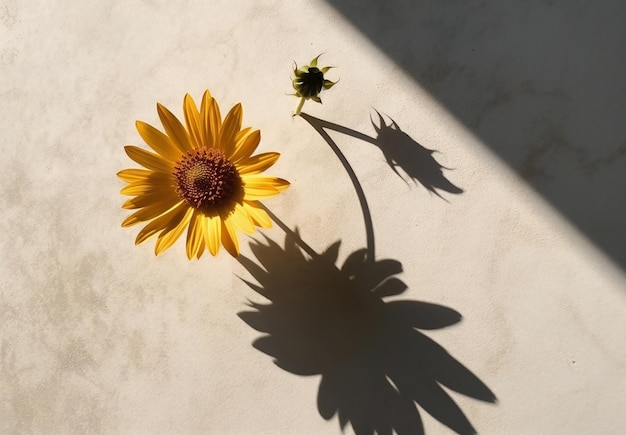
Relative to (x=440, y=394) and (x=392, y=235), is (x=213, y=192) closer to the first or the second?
(x=392, y=235)

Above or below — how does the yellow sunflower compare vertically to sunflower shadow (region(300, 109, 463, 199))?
below

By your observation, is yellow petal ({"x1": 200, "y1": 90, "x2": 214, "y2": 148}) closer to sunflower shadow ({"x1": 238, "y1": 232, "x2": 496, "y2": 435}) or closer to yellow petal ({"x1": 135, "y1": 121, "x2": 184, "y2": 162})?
yellow petal ({"x1": 135, "y1": 121, "x2": 184, "y2": 162})

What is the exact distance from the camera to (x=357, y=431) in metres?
0.89

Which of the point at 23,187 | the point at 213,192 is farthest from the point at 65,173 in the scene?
the point at 213,192

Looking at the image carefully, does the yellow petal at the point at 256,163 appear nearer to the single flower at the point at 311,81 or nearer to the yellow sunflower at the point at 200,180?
the yellow sunflower at the point at 200,180

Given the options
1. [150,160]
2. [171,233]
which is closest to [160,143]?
[150,160]

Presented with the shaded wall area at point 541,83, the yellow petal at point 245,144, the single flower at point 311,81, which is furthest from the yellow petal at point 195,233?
the shaded wall area at point 541,83

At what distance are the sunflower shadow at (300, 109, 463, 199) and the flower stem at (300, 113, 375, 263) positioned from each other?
0.11 feet

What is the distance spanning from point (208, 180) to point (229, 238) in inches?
3.6

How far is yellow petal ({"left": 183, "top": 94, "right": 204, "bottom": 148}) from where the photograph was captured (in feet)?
2.64

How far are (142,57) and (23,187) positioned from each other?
1.05ft

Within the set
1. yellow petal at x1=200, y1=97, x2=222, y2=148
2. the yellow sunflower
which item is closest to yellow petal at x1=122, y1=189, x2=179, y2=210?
the yellow sunflower

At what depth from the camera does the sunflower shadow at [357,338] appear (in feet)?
2.86

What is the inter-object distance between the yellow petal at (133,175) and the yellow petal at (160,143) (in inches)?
1.5
